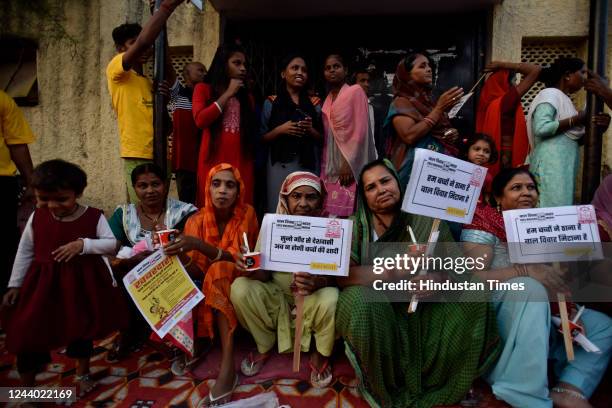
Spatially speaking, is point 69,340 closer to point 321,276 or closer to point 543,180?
point 321,276

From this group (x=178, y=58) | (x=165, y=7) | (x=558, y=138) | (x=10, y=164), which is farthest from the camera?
(x=178, y=58)

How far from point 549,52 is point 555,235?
3.98 meters

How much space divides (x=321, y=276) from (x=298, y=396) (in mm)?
681

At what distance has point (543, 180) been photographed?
11.2 ft

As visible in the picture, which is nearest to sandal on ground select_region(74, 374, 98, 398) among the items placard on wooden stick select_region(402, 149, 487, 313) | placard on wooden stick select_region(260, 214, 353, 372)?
placard on wooden stick select_region(260, 214, 353, 372)

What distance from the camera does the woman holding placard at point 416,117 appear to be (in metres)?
2.93

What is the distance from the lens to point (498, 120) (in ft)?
11.9

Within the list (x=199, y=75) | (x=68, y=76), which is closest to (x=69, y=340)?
(x=199, y=75)

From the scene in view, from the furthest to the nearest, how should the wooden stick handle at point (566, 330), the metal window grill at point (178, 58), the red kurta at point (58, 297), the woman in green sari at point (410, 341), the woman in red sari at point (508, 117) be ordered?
the metal window grill at point (178, 58) < the woman in red sari at point (508, 117) < the red kurta at point (58, 297) < the woman in green sari at point (410, 341) < the wooden stick handle at point (566, 330)

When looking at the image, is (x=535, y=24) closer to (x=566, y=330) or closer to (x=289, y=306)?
(x=566, y=330)

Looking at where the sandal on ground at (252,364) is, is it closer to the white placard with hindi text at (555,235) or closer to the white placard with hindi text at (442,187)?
the white placard with hindi text at (442,187)

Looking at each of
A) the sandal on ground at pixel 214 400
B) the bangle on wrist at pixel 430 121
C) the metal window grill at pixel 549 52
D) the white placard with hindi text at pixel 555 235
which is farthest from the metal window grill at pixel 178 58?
the white placard with hindi text at pixel 555 235

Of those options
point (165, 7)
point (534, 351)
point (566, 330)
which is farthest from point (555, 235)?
point (165, 7)

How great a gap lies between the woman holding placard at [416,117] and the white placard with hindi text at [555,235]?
1003mm
